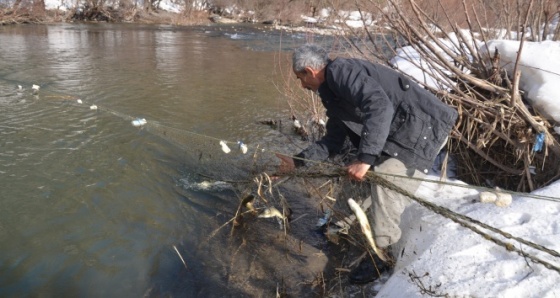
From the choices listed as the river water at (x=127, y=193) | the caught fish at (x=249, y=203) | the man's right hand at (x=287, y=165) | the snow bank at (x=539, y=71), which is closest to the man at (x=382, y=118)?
the man's right hand at (x=287, y=165)

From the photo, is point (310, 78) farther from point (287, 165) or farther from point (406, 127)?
point (287, 165)

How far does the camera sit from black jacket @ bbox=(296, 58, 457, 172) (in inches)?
123

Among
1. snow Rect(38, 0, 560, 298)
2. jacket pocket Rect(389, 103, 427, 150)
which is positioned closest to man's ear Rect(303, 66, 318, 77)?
jacket pocket Rect(389, 103, 427, 150)

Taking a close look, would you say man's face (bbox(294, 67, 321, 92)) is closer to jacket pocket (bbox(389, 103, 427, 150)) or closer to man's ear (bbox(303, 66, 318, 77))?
man's ear (bbox(303, 66, 318, 77))

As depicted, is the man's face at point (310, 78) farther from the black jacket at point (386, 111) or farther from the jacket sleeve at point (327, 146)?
the jacket sleeve at point (327, 146)

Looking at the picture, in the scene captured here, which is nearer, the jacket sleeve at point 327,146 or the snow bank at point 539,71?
the jacket sleeve at point 327,146

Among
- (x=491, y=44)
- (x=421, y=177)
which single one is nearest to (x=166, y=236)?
(x=421, y=177)

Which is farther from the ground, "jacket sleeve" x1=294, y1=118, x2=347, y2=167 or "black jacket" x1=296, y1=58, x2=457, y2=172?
"black jacket" x1=296, y1=58, x2=457, y2=172

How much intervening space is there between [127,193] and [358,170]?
3.21 meters

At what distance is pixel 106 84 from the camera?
1077cm

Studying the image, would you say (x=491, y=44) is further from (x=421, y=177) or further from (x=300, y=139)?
(x=300, y=139)

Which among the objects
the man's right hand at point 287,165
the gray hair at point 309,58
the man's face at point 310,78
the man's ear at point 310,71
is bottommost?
the man's right hand at point 287,165

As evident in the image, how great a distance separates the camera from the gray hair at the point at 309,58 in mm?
3291

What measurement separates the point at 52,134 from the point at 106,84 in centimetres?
406
